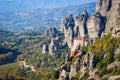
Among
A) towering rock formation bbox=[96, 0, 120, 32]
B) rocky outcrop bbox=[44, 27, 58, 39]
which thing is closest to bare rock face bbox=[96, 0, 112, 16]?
towering rock formation bbox=[96, 0, 120, 32]

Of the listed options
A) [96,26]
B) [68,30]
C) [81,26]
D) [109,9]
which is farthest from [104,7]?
[68,30]

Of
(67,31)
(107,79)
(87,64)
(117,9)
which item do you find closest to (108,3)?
(117,9)

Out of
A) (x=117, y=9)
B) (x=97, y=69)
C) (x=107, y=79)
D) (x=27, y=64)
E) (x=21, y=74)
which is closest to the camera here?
(x=107, y=79)

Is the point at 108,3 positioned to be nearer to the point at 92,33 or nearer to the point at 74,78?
the point at 92,33

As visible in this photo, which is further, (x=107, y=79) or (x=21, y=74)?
(x=21, y=74)

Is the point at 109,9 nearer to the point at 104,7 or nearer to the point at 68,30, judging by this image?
the point at 104,7

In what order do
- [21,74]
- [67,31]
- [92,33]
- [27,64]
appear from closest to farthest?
[21,74] < [92,33] < [27,64] < [67,31]
